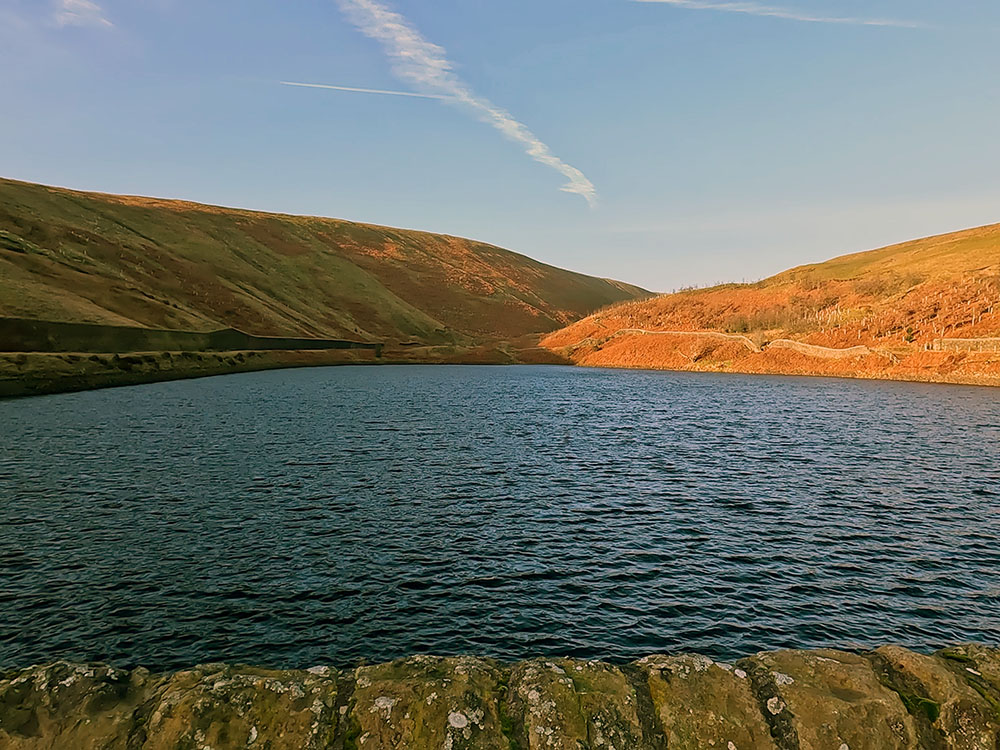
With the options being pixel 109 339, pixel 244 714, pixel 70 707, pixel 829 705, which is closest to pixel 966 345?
pixel 829 705

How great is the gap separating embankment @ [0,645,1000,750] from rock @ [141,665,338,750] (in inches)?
0.6

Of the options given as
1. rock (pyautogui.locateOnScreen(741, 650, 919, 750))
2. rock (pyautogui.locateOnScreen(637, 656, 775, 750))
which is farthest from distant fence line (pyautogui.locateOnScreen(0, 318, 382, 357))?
rock (pyautogui.locateOnScreen(741, 650, 919, 750))

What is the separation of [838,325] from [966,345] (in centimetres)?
2912

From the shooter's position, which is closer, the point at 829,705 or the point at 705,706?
the point at 829,705

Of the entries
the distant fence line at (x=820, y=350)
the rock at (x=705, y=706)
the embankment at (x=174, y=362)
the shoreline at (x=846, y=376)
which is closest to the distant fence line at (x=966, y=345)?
the shoreline at (x=846, y=376)

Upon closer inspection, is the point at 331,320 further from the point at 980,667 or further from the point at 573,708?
the point at 980,667

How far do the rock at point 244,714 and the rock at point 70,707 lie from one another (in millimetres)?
364

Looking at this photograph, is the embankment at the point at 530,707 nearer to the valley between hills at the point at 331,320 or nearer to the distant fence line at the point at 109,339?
the valley between hills at the point at 331,320

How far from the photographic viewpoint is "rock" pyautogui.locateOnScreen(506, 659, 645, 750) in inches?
272

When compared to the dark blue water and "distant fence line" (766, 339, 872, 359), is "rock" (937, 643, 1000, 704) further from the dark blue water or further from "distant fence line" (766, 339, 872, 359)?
"distant fence line" (766, 339, 872, 359)

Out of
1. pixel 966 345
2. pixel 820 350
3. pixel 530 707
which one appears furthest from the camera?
pixel 820 350

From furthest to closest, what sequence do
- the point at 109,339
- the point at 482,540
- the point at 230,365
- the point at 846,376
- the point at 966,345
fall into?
the point at 230,365 < the point at 846,376 < the point at 966,345 < the point at 109,339 < the point at 482,540

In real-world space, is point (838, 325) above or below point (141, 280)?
below

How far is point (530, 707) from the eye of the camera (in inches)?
284
